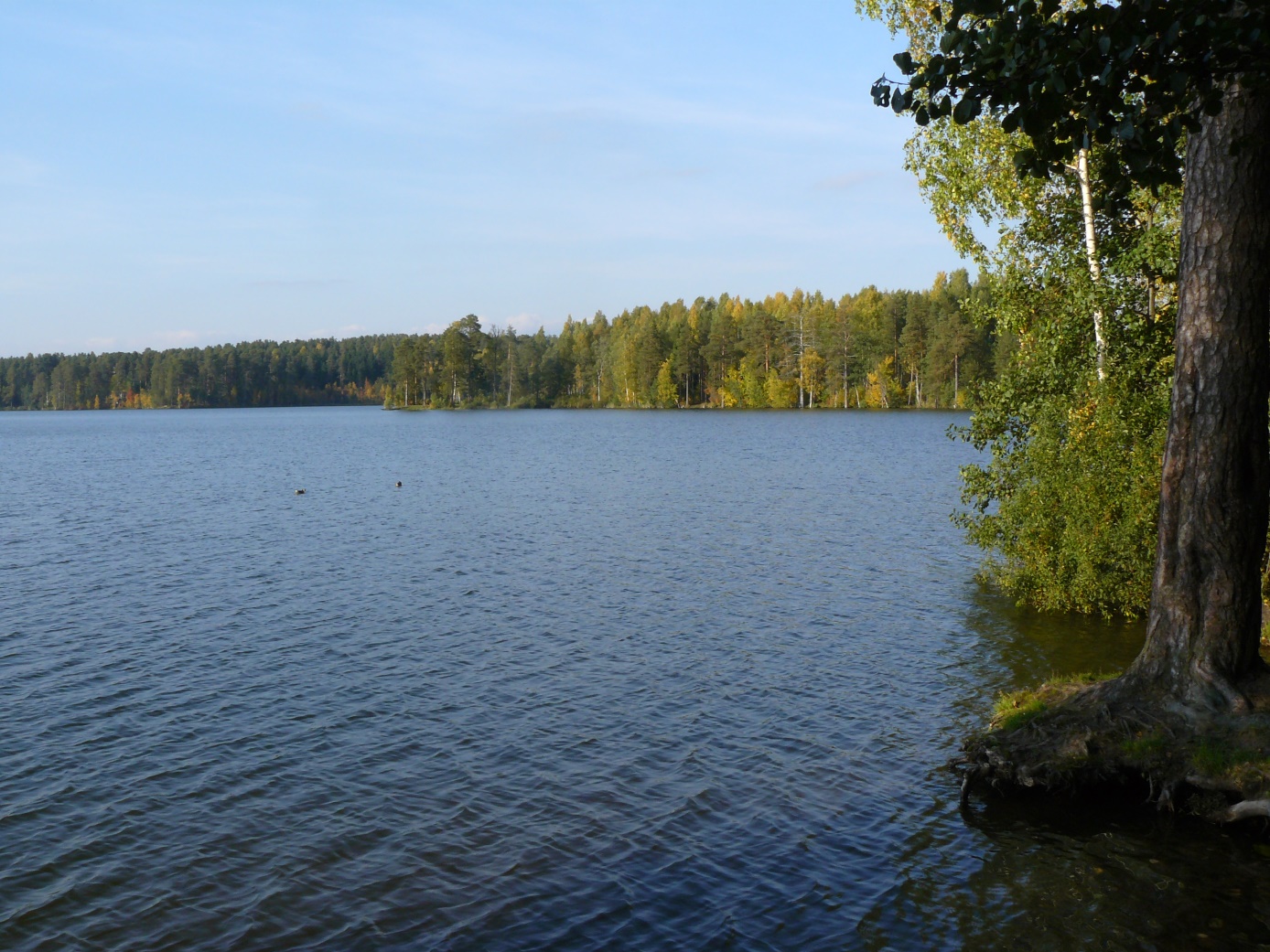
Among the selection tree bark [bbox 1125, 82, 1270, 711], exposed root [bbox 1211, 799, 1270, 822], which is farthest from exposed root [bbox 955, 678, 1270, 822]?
tree bark [bbox 1125, 82, 1270, 711]

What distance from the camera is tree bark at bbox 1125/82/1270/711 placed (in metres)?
11.8

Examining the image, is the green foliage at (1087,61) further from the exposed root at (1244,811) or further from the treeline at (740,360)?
the treeline at (740,360)

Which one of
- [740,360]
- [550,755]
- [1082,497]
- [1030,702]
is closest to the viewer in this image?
[1030,702]

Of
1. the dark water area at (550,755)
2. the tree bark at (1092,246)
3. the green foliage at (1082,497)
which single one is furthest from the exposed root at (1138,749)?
the tree bark at (1092,246)

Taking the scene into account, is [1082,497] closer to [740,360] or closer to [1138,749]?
[1138,749]

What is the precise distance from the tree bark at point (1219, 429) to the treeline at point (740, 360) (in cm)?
10859

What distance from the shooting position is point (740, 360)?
525 ft

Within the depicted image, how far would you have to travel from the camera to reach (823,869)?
11.5m

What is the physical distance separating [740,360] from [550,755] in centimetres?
14767

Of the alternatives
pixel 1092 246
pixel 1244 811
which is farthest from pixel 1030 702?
pixel 1092 246

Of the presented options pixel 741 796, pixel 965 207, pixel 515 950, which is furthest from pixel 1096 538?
pixel 515 950

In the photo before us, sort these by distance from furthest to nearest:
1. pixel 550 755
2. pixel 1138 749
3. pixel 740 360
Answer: pixel 740 360 < pixel 550 755 < pixel 1138 749

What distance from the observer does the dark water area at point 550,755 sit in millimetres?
10711

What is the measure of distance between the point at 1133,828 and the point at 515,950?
7.57m
